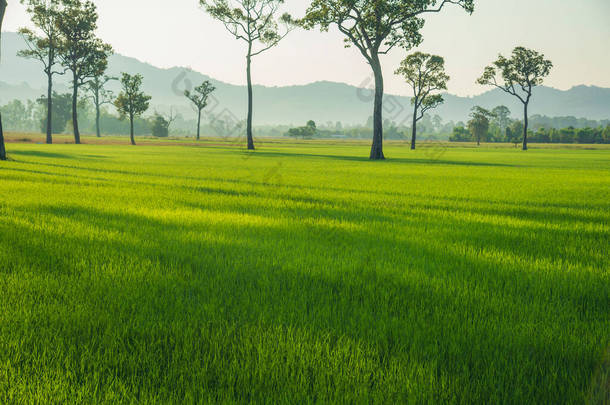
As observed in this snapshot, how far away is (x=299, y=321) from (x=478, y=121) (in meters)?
145

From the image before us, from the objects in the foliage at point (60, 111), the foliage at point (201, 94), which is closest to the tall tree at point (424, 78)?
the foliage at point (201, 94)

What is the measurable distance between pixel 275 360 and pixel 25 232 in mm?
5229

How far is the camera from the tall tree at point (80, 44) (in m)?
57.3

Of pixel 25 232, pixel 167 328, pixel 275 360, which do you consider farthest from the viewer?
pixel 25 232

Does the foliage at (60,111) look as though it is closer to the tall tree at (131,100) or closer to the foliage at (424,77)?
the tall tree at (131,100)

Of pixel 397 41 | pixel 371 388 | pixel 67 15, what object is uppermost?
pixel 67 15

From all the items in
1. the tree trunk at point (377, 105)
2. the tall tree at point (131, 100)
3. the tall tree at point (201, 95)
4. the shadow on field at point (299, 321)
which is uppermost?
the tall tree at point (201, 95)

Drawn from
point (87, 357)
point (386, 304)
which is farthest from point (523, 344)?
point (87, 357)

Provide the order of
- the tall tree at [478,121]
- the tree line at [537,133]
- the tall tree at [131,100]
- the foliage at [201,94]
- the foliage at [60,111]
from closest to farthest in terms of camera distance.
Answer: the tall tree at [131,100] < the foliage at [201,94] < the tree line at [537,133] < the tall tree at [478,121] < the foliage at [60,111]

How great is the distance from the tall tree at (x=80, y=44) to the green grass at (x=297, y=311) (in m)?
63.4

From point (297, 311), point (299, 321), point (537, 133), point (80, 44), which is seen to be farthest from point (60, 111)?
point (537, 133)

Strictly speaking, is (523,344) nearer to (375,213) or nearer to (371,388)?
(371,388)

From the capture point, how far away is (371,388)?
7.36 feet

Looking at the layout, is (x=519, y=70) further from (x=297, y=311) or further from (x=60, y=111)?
(x=60, y=111)
